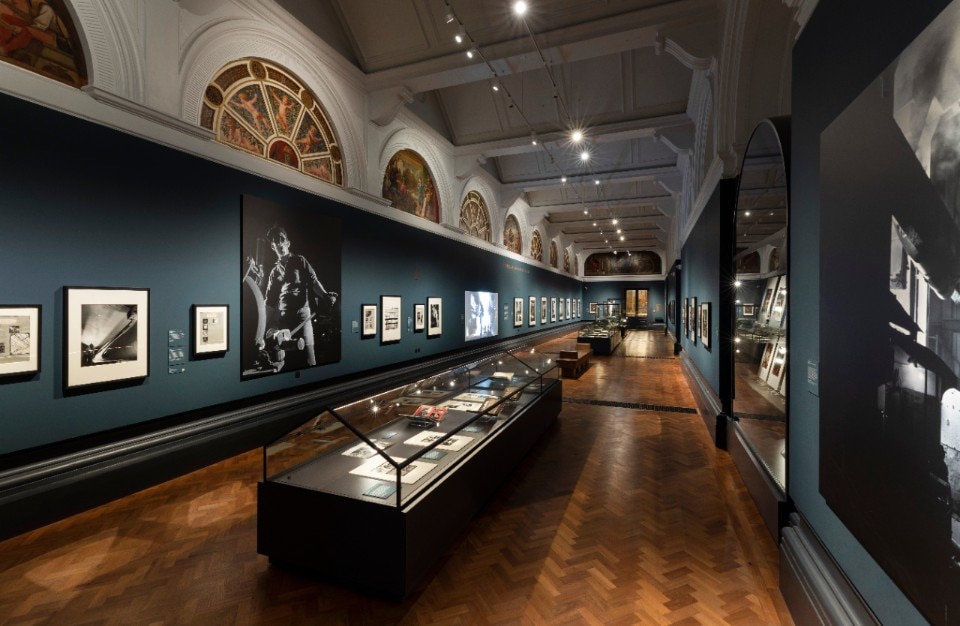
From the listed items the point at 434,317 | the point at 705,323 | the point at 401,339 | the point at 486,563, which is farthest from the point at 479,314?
the point at 486,563

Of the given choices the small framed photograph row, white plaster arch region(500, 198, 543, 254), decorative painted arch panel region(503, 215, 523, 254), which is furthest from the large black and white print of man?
white plaster arch region(500, 198, 543, 254)

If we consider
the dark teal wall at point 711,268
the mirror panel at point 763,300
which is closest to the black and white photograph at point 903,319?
the mirror panel at point 763,300

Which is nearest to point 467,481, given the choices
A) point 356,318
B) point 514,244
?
point 356,318

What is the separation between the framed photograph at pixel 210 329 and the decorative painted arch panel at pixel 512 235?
476 inches

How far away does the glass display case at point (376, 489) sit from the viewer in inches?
110

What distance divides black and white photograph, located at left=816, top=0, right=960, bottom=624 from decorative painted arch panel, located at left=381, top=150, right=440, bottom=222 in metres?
7.94

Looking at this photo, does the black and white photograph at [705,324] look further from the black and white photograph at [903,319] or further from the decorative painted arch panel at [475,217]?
the decorative painted arch panel at [475,217]

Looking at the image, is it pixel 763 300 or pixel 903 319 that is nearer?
pixel 903 319

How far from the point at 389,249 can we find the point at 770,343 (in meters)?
6.91

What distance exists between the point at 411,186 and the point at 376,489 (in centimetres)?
797

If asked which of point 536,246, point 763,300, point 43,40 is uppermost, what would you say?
point 536,246

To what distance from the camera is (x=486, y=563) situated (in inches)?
126

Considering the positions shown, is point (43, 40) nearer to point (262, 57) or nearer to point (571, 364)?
point (262, 57)

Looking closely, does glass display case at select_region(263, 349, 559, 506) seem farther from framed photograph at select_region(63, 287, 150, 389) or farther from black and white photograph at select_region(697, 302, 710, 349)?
black and white photograph at select_region(697, 302, 710, 349)
